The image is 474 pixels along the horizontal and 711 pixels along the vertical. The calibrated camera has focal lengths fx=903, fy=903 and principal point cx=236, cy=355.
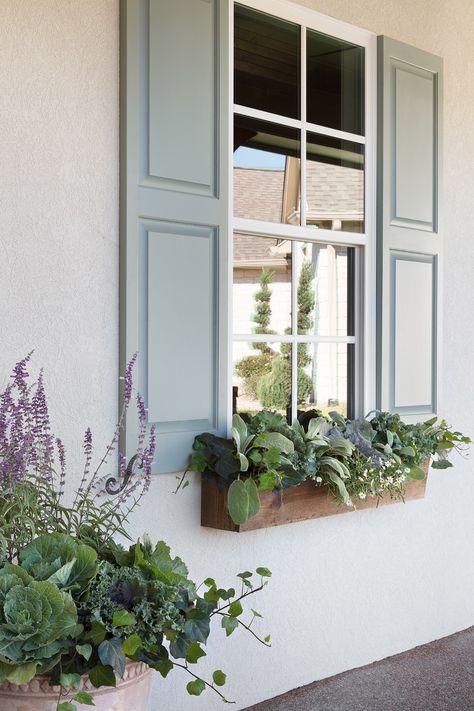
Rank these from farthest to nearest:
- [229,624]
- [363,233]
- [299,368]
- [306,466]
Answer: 1. [363,233]
2. [299,368]
3. [306,466]
4. [229,624]

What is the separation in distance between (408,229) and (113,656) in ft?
9.03

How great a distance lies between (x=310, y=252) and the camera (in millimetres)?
3938

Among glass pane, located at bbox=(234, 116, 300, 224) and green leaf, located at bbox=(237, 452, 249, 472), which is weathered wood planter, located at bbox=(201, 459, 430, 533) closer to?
green leaf, located at bbox=(237, 452, 249, 472)

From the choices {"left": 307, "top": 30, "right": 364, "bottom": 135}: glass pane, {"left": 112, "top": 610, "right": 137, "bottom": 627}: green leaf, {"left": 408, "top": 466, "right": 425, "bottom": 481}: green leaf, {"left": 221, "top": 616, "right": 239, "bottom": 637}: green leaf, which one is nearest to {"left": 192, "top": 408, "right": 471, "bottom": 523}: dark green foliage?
{"left": 408, "top": 466, "right": 425, "bottom": 481}: green leaf

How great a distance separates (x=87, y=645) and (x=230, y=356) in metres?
1.66

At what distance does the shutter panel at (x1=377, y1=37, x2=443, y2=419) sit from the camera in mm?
4145

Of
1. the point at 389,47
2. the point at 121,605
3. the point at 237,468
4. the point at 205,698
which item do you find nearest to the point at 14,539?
the point at 121,605

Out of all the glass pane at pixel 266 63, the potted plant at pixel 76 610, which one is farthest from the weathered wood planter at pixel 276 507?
the glass pane at pixel 266 63

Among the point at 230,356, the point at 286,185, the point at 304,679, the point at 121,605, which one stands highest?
the point at 286,185

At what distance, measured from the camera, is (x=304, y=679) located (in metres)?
3.85

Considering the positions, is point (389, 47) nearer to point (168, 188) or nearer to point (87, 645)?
point (168, 188)

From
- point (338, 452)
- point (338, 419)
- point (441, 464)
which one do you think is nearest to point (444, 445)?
point (441, 464)

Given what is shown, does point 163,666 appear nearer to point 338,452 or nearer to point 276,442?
point 276,442

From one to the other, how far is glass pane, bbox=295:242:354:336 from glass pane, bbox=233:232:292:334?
0.08 meters
